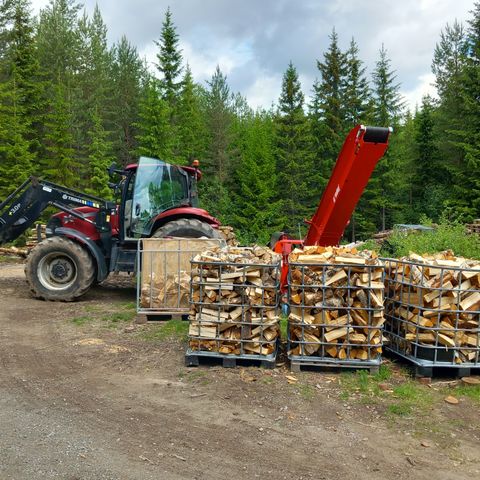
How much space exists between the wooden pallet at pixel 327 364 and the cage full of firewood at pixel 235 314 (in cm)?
29

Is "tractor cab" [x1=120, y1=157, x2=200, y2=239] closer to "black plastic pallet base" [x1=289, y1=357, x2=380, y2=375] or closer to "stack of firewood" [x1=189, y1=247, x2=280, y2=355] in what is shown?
"stack of firewood" [x1=189, y1=247, x2=280, y2=355]

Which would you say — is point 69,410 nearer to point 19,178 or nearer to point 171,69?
point 19,178

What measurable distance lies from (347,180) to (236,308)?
3035 millimetres

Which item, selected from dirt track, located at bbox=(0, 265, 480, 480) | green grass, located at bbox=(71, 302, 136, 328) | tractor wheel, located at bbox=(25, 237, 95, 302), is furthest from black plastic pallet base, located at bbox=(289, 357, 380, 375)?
tractor wheel, located at bbox=(25, 237, 95, 302)

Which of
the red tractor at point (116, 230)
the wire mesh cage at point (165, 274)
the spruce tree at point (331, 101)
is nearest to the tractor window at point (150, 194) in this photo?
the red tractor at point (116, 230)

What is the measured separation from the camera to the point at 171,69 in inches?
1141

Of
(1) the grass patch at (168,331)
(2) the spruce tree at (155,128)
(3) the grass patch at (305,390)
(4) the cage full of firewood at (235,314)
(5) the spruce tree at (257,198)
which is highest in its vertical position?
(2) the spruce tree at (155,128)

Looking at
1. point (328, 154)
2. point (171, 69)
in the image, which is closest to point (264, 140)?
point (328, 154)

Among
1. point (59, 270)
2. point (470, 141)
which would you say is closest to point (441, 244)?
point (59, 270)

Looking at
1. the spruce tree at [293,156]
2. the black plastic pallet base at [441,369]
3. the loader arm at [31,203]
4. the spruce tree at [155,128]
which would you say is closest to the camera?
the black plastic pallet base at [441,369]

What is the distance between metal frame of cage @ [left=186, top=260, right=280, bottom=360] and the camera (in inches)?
226

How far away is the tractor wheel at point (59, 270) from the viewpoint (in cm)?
920

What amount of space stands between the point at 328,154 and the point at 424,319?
85.2 ft

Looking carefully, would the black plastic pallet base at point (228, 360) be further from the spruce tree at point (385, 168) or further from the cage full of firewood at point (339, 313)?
Answer: the spruce tree at point (385, 168)
